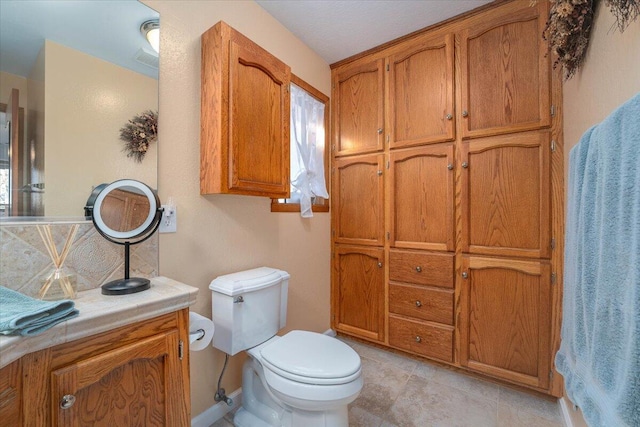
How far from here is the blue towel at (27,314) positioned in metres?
0.59

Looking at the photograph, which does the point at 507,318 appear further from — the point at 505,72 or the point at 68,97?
the point at 68,97

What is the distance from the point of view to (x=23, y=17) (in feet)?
3.12

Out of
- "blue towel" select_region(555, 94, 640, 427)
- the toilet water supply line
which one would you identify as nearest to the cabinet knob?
the toilet water supply line

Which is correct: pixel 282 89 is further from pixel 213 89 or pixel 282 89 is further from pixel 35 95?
pixel 35 95

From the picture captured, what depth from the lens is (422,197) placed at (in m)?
1.94

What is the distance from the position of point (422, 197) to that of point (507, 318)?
921mm

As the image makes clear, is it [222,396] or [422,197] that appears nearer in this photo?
[222,396]

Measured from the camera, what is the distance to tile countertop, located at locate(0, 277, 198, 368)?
0.60m

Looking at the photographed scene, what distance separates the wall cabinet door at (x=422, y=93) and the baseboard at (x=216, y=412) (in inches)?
77.4

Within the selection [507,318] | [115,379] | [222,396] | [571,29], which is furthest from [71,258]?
[507,318]

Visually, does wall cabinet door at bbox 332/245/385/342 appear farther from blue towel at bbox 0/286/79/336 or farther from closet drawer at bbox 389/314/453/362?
blue towel at bbox 0/286/79/336

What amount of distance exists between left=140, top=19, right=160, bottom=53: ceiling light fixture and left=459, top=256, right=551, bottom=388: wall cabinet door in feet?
6.95

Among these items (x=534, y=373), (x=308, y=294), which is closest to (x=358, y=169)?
(x=308, y=294)

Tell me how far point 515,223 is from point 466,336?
80 cm
